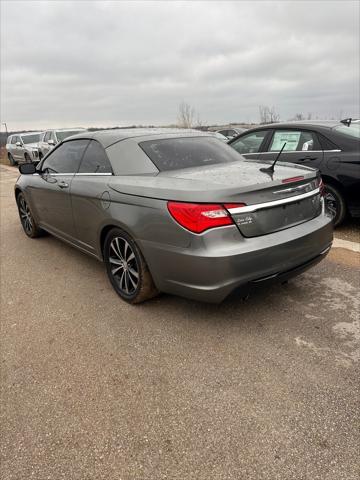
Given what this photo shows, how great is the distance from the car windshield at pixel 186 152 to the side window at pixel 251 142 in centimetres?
252

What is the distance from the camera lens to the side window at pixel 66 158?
166 inches

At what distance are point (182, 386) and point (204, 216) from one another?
1125 mm

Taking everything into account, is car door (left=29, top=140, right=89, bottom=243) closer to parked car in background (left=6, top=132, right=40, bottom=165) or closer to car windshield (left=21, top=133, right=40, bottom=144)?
parked car in background (left=6, top=132, right=40, bottom=165)

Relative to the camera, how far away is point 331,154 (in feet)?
17.4

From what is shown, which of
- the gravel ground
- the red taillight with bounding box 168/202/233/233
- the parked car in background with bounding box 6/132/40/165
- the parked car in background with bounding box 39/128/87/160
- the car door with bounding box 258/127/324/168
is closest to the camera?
the gravel ground

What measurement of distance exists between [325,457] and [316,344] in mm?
982

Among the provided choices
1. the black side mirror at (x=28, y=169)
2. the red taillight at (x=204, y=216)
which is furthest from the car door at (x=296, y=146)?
the black side mirror at (x=28, y=169)

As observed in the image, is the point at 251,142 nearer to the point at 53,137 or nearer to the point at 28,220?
the point at 28,220

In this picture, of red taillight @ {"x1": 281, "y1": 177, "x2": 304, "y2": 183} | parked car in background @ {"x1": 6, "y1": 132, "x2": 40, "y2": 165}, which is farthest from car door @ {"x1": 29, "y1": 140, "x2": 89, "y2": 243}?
parked car in background @ {"x1": 6, "y1": 132, "x2": 40, "y2": 165}

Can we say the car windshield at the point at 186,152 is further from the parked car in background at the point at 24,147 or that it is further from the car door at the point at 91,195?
→ the parked car in background at the point at 24,147

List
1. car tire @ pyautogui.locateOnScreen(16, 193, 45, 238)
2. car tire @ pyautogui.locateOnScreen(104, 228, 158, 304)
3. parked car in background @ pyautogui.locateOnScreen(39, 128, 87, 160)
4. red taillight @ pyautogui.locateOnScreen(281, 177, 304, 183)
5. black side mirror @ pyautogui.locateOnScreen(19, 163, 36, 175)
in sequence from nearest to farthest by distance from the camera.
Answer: red taillight @ pyautogui.locateOnScreen(281, 177, 304, 183) → car tire @ pyautogui.locateOnScreen(104, 228, 158, 304) → black side mirror @ pyautogui.locateOnScreen(19, 163, 36, 175) → car tire @ pyautogui.locateOnScreen(16, 193, 45, 238) → parked car in background @ pyautogui.locateOnScreen(39, 128, 87, 160)

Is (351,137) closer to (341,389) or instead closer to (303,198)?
(303,198)

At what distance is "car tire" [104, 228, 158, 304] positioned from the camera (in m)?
3.21

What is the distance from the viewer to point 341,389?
232 cm
